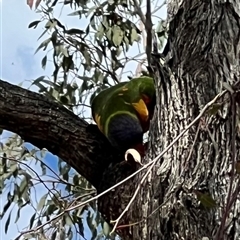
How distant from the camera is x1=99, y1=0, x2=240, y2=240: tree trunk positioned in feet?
3.25

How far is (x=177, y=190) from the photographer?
1.01 meters

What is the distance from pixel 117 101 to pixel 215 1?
1.11 ft

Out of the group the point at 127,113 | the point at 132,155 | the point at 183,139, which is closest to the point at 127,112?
the point at 127,113

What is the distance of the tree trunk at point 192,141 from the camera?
3.25ft

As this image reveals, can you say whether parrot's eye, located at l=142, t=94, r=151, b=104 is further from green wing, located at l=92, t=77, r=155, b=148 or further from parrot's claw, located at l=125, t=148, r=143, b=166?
parrot's claw, located at l=125, t=148, r=143, b=166

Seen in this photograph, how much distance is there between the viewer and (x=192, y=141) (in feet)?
3.42

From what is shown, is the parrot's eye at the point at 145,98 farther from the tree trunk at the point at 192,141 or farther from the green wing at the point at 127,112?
the tree trunk at the point at 192,141

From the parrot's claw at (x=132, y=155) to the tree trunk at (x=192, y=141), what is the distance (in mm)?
28

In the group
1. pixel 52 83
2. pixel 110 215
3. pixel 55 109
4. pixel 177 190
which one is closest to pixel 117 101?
pixel 55 109

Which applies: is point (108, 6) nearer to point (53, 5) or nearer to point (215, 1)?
point (53, 5)

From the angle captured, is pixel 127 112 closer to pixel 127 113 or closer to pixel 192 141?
pixel 127 113

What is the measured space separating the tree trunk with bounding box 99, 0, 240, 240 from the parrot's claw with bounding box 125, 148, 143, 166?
0.03 m

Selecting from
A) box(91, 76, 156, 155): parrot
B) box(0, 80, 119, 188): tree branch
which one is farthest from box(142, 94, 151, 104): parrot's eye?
box(0, 80, 119, 188): tree branch

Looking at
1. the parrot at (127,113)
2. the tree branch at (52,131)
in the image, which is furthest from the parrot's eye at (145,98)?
the tree branch at (52,131)
